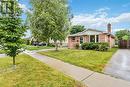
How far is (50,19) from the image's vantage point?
77.6 ft

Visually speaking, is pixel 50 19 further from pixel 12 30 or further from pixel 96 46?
pixel 12 30

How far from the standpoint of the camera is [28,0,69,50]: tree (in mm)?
24016

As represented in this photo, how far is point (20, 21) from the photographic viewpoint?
11.3 meters

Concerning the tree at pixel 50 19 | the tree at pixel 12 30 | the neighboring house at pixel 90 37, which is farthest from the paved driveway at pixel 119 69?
the neighboring house at pixel 90 37

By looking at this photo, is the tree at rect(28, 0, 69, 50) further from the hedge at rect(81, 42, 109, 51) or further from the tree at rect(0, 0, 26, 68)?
the tree at rect(0, 0, 26, 68)

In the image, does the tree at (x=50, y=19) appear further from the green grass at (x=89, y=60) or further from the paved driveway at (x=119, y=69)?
the paved driveway at (x=119, y=69)

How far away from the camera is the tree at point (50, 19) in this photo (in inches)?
945

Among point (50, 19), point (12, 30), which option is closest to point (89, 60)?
point (12, 30)

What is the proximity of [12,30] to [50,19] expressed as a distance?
1265 cm

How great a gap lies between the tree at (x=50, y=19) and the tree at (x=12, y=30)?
12.4 metres

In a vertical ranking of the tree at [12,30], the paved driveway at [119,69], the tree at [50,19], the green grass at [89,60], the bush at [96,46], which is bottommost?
the paved driveway at [119,69]

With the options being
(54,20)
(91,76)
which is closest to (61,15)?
(54,20)

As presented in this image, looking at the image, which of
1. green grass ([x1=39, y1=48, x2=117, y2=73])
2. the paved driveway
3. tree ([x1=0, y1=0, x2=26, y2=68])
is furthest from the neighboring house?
tree ([x1=0, y1=0, x2=26, y2=68])

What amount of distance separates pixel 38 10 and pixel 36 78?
17.5m
